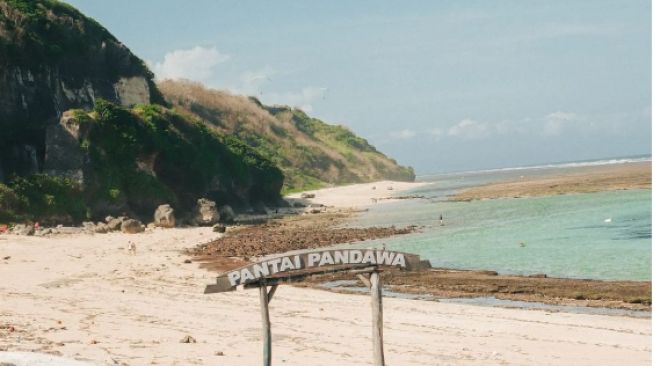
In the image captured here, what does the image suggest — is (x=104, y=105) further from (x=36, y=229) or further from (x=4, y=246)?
(x=4, y=246)

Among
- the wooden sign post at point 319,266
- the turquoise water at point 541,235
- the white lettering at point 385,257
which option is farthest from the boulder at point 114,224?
the white lettering at point 385,257

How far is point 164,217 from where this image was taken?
58.4 metres

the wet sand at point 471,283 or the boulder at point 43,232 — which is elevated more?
the boulder at point 43,232

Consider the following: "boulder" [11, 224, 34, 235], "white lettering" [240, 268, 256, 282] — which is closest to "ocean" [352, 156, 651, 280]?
"white lettering" [240, 268, 256, 282]

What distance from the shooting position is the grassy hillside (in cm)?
13462

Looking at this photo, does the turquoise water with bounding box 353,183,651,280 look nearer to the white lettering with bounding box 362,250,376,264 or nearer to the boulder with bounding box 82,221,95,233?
the white lettering with bounding box 362,250,376,264

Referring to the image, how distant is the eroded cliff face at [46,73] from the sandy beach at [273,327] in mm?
31160

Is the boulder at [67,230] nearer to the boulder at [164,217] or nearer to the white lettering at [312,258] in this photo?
the boulder at [164,217]

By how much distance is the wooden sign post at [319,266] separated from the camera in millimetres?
13609

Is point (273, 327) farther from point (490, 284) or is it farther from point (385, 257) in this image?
point (490, 284)

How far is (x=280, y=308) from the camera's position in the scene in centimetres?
2370

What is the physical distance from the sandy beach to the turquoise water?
11004mm

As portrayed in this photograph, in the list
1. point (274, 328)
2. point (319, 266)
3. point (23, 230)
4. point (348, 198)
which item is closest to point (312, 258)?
point (319, 266)

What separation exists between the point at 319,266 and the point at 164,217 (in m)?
47.1
